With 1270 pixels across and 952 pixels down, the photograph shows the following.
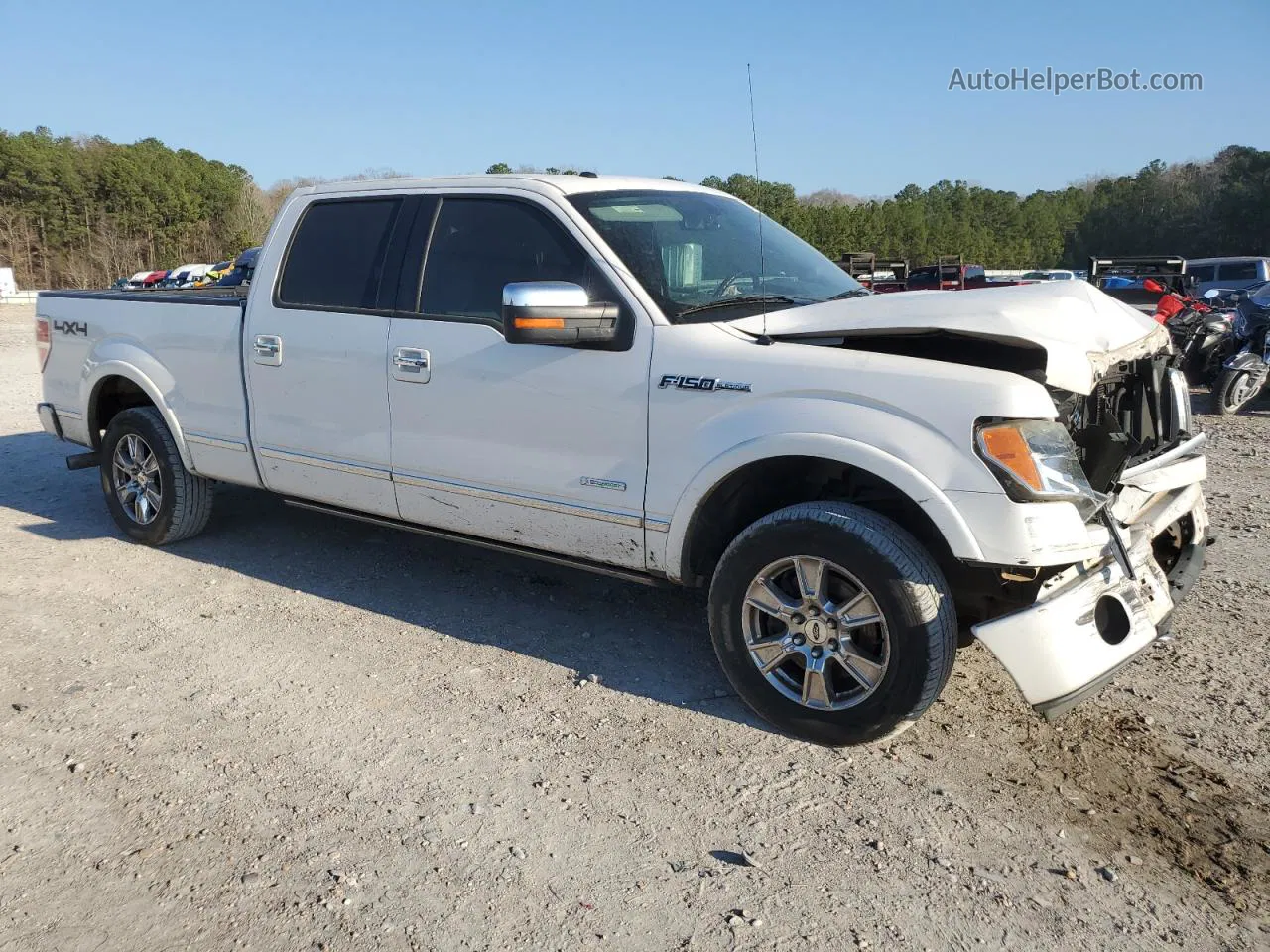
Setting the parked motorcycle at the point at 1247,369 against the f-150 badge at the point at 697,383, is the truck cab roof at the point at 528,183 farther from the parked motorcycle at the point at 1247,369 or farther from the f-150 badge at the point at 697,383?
the parked motorcycle at the point at 1247,369

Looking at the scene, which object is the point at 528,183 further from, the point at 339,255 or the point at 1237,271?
→ the point at 1237,271

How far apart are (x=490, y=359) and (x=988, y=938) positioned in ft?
9.00

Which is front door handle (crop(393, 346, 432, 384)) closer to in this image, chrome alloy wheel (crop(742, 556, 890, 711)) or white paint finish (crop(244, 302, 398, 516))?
white paint finish (crop(244, 302, 398, 516))

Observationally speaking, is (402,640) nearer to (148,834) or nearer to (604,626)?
(604,626)

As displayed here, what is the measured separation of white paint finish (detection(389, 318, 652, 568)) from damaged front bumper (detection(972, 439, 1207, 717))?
144cm

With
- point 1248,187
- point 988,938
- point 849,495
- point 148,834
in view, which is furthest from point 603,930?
point 1248,187

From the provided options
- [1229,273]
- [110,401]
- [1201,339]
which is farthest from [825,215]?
[110,401]

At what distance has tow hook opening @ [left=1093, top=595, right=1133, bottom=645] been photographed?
11.1 ft

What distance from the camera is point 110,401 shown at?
20.3 feet

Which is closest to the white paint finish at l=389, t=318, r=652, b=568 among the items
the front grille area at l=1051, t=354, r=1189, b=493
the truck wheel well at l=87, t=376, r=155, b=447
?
the front grille area at l=1051, t=354, r=1189, b=493

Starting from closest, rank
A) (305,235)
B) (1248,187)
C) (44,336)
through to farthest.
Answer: (305,235)
(44,336)
(1248,187)

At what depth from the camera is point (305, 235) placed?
506 centimetres

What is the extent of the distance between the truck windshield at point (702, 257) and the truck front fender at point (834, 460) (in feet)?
2.09

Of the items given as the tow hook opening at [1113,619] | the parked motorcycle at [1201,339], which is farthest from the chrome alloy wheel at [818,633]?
the parked motorcycle at [1201,339]
